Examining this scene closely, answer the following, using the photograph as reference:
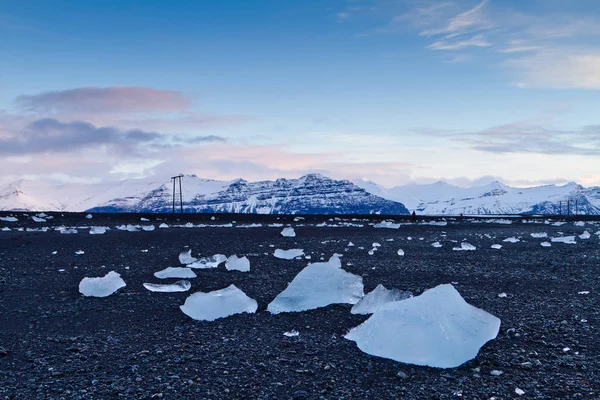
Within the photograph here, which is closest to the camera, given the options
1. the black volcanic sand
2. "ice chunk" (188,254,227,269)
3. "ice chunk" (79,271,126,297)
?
the black volcanic sand

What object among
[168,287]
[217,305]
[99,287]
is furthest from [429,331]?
[99,287]

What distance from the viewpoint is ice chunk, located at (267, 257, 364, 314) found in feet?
19.9

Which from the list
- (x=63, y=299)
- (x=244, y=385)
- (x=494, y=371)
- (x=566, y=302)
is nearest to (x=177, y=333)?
(x=244, y=385)

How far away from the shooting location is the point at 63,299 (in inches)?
262

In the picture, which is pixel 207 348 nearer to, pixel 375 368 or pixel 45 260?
pixel 375 368

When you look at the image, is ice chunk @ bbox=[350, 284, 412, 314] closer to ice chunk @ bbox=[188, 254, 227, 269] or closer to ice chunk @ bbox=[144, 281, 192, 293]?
ice chunk @ bbox=[144, 281, 192, 293]

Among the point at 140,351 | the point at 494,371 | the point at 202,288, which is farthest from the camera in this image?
the point at 202,288

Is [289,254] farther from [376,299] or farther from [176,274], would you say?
[376,299]

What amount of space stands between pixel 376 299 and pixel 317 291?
0.79 meters

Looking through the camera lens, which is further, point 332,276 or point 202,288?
point 202,288

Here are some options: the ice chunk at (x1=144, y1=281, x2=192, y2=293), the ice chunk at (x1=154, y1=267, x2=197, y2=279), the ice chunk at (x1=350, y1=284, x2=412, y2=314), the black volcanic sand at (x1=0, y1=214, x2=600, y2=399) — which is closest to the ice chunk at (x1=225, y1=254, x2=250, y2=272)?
the black volcanic sand at (x1=0, y1=214, x2=600, y2=399)

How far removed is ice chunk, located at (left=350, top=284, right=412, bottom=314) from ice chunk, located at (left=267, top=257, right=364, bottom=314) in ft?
1.57

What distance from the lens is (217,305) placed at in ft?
19.1

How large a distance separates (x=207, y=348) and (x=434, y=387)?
6.55 feet
